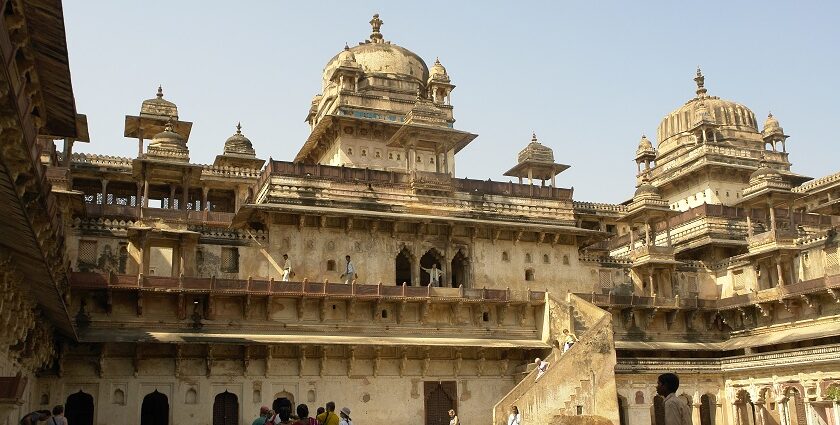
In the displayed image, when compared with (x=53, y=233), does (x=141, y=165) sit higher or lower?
higher

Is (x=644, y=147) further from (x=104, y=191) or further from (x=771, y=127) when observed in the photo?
(x=104, y=191)

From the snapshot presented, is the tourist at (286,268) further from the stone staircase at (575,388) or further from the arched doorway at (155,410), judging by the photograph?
the stone staircase at (575,388)

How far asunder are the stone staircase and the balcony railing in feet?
10.6

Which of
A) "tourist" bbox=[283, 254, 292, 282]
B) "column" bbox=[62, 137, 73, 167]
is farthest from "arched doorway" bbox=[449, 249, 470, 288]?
"column" bbox=[62, 137, 73, 167]

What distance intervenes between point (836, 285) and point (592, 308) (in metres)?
9.17

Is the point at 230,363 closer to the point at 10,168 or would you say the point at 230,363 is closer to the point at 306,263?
the point at 306,263

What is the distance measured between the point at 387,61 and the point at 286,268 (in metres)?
17.7

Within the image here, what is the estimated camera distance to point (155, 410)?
1072 inches

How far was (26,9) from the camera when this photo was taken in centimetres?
1165

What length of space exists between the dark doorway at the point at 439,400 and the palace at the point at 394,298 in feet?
0.24

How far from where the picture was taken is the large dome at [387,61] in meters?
43.9

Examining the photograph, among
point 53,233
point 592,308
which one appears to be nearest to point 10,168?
point 53,233

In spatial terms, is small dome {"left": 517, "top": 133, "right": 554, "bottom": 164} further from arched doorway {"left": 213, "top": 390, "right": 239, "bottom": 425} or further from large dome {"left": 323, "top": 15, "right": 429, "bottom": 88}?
arched doorway {"left": 213, "top": 390, "right": 239, "bottom": 425}

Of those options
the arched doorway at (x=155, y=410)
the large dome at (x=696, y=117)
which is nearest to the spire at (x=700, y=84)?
the large dome at (x=696, y=117)
